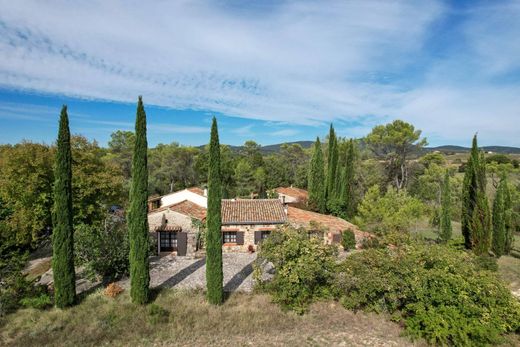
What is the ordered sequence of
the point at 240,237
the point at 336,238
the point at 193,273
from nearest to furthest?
the point at 193,273 → the point at 240,237 → the point at 336,238

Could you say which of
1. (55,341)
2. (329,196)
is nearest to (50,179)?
(55,341)

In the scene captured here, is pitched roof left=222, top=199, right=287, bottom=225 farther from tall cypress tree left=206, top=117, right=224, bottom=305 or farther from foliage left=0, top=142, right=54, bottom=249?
foliage left=0, top=142, right=54, bottom=249

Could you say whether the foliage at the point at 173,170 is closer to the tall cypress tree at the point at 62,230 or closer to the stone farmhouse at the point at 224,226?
the stone farmhouse at the point at 224,226

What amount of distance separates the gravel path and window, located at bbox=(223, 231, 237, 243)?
42.7 inches

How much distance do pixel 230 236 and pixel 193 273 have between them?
17.2 feet

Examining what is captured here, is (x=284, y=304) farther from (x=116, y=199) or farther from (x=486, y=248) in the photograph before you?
(x=486, y=248)

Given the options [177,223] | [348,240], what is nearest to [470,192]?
[348,240]

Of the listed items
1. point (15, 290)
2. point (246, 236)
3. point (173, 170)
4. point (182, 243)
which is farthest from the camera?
point (173, 170)

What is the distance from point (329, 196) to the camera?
3619 centimetres

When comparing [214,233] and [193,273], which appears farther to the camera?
[193,273]

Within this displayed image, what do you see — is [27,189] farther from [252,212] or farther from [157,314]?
[252,212]

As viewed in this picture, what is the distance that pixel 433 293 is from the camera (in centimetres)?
1272

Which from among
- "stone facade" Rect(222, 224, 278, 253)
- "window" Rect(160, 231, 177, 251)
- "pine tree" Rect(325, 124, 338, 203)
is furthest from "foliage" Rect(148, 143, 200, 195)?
"stone facade" Rect(222, 224, 278, 253)

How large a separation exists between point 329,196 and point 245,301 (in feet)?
76.0
